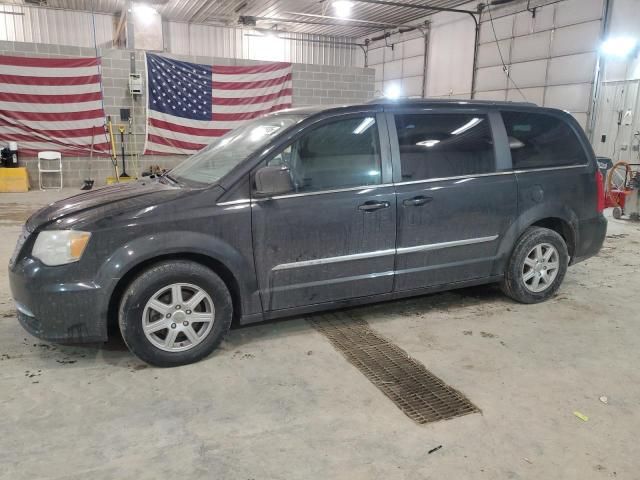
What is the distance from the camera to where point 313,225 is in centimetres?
315

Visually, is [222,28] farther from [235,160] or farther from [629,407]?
[629,407]

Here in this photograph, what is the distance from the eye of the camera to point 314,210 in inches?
124

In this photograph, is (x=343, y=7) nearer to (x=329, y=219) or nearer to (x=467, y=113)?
(x=467, y=113)

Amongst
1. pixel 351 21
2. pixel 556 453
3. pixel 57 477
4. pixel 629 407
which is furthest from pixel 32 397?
pixel 351 21

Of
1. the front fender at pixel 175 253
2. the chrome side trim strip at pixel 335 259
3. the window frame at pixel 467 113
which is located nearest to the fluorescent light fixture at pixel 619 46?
the window frame at pixel 467 113

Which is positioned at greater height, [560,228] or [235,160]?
[235,160]

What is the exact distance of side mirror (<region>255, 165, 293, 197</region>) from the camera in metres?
2.96

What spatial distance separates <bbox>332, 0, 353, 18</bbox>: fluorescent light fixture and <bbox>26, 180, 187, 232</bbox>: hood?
496 inches

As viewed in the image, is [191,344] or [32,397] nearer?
[32,397]

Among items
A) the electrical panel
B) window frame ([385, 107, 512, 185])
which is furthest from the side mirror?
the electrical panel

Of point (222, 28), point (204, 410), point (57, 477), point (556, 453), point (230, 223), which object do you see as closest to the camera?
point (57, 477)

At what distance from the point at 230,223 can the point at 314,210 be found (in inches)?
21.2

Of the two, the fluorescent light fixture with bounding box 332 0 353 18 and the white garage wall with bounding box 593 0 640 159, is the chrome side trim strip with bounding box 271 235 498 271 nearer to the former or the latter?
the white garage wall with bounding box 593 0 640 159

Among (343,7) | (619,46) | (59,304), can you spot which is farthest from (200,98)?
(619,46)
